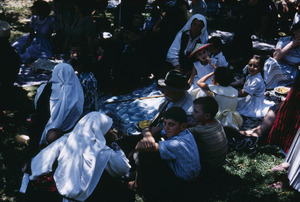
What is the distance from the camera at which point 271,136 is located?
4.28 m

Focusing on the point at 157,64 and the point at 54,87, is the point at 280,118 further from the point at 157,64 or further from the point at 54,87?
the point at 157,64

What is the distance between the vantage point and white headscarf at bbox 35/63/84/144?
4504 millimetres

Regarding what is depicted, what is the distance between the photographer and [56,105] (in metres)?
4.52

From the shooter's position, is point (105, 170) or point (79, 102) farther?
point (79, 102)

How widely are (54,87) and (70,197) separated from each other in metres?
1.87

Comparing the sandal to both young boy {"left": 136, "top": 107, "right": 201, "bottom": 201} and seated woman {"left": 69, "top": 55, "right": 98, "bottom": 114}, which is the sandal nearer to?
young boy {"left": 136, "top": 107, "right": 201, "bottom": 201}

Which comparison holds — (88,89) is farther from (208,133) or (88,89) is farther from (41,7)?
(41,7)

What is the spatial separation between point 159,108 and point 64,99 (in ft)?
4.51

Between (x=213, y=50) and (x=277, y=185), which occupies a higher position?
(x=213, y=50)

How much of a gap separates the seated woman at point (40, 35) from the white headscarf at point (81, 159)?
185 inches

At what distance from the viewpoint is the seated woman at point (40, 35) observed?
7.72 m

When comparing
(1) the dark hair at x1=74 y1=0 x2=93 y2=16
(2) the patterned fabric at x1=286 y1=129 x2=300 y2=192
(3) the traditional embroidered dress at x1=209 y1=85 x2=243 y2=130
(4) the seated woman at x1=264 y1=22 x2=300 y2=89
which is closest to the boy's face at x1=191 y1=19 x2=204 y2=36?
(4) the seated woman at x1=264 y1=22 x2=300 y2=89

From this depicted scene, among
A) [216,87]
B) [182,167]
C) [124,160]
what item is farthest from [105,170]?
[216,87]

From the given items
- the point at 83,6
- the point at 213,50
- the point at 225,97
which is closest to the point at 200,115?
the point at 225,97
